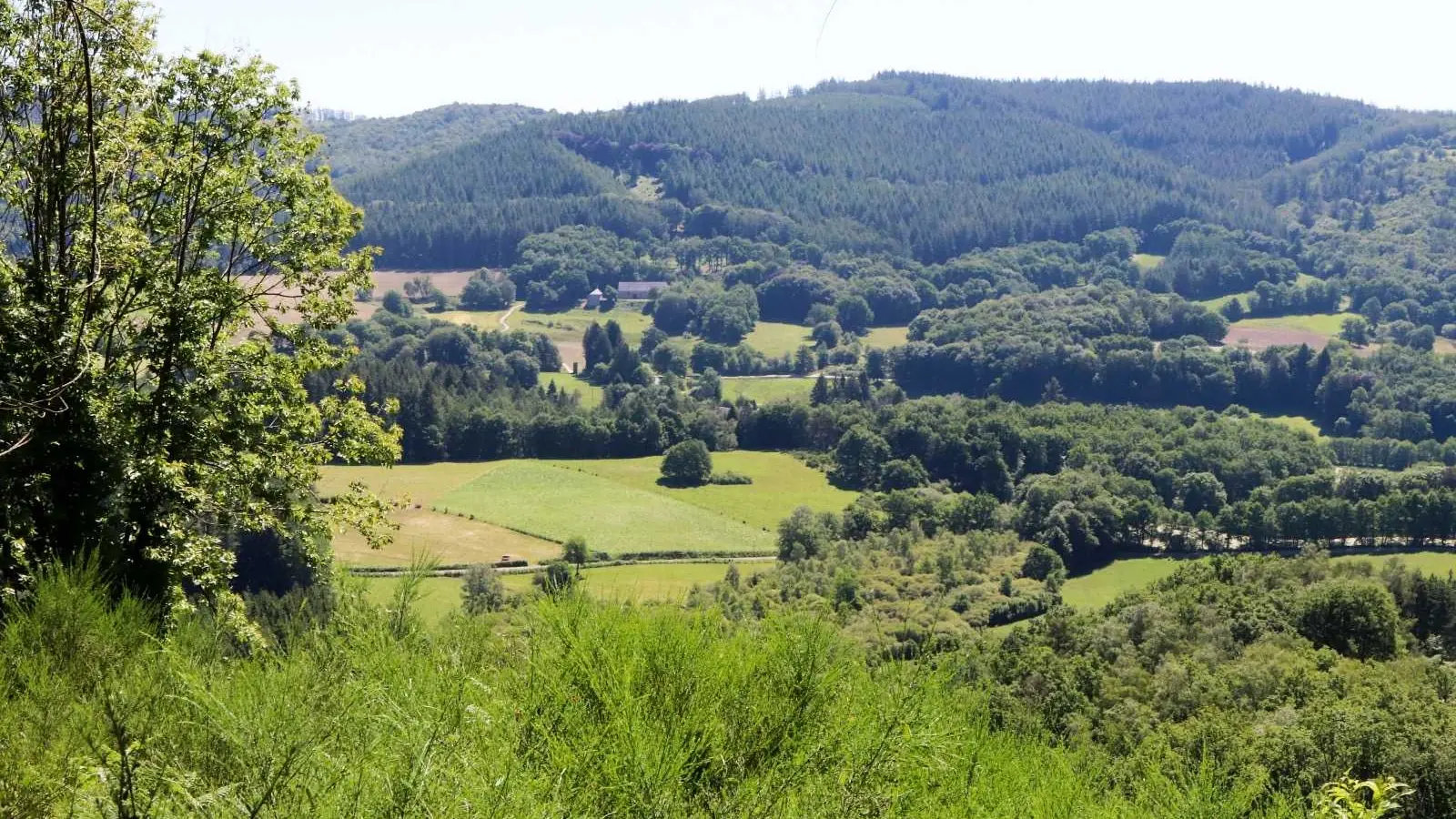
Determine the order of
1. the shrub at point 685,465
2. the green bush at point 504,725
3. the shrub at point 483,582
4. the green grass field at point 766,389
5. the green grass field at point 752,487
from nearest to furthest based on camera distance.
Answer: the green bush at point 504,725 → the shrub at point 483,582 → the green grass field at point 752,487 → the shrub at point 685,465 → the green grass field at point 766,389

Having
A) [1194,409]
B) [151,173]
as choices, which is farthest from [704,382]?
[151,173]

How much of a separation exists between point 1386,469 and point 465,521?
103784 mm

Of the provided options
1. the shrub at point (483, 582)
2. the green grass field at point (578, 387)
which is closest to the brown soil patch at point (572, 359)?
the green grass field at point (578, 387)

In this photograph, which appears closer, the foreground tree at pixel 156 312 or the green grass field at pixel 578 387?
the foreground tree at pixel 156 312

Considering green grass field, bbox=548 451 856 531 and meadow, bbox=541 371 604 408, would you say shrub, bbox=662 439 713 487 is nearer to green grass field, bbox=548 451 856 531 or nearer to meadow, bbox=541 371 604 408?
green grass field, bbox=548 451 856 531

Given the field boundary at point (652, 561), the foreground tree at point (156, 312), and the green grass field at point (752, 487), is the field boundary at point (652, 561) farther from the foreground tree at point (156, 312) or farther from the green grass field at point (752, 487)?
the foreground tree at point (156, 312)

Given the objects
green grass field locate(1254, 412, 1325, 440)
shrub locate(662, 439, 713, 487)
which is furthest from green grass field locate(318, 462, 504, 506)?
green grass field locate(1254, 412, 1325, 440)

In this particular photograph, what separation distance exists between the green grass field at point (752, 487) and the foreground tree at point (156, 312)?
307ft

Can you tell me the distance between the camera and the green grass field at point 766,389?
171750mm

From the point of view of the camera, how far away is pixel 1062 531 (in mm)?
109938

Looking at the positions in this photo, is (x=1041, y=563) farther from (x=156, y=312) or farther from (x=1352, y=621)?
(x=156, y=312)

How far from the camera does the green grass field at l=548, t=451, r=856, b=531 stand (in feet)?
390

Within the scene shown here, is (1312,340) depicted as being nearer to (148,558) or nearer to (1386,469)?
(1386,469)

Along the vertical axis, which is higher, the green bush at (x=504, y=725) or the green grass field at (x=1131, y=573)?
the green bush at (x=504, y=725)
